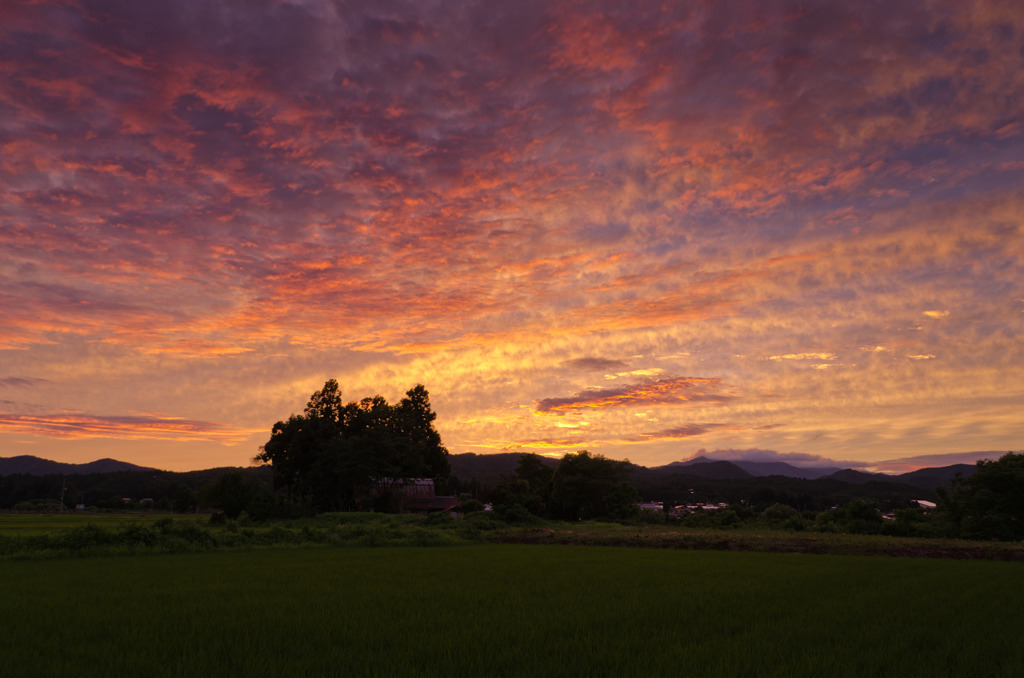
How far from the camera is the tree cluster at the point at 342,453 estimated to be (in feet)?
181

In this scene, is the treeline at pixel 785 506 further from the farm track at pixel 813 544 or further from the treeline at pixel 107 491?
the treeline at pixel 107 491

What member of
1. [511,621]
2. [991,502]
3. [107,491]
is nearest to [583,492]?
[991,502]

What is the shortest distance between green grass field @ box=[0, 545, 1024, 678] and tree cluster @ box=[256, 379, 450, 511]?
3828 centimetres

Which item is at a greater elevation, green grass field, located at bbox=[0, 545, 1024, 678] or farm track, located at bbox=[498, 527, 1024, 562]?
green grass field, located at bbox=[0, 545, 1024, 678]

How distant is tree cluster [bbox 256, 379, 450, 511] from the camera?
2178 inches

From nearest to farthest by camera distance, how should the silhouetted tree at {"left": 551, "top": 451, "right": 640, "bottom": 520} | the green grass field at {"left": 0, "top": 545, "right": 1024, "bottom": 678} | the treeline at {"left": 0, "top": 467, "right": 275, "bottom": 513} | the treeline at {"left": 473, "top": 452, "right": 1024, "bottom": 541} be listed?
the green grass field at {"left": 0, "top": 545, "right": 1024, "bottom": 678} → the treeline at {"left": 473, "top": 452, "right": 1024, "bottom": 541} → the silhouetted tree at {"left": 551, "top": 451, "right": 640, "bottom": 520} → the treeline at {"left": 0, "top": 467, "right": 275, "bottom": 513}

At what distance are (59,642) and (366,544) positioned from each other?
22665 millimetres

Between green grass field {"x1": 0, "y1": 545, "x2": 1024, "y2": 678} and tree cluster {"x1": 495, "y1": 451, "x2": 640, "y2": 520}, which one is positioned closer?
green grass field {"x1": 0, "y1": 545, "x2": 1024, "y2": 678}

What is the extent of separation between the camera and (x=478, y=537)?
116 ft

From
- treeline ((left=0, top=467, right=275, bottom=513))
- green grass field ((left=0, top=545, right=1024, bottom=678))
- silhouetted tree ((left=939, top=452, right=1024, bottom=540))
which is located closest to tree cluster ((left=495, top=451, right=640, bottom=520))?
silhouetted tree ((left=939, top=452, right=1024, bottom=540))

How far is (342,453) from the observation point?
54438 millimetres

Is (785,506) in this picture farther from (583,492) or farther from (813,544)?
(813,544)

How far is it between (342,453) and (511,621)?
4853 centimetres

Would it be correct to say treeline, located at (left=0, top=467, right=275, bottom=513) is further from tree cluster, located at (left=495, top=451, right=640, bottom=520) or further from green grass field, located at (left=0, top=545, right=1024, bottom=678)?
green grass field, located at (left=0, top=545, right=1024, bottom=678)
